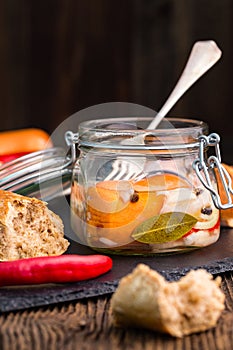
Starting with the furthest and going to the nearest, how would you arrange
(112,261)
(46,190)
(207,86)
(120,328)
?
(207,86), (46,190), (112,261), (120,328)

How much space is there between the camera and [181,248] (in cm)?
132

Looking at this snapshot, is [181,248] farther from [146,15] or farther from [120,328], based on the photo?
[146,15]

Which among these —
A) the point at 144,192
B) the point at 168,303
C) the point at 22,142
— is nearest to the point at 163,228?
the point at 144,192

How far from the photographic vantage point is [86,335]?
38.0 inches

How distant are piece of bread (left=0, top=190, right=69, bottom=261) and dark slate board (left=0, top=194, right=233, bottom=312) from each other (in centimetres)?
5

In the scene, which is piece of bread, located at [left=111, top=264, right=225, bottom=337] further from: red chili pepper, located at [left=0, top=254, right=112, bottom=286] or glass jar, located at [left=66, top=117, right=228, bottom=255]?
glass jar, located at [left=66, top=117, right=228, bottom=255]

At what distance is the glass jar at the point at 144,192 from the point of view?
128 cm

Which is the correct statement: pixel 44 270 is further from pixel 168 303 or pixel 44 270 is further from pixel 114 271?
pixel 168 303

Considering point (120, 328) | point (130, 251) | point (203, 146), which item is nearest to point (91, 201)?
point (130, 251)

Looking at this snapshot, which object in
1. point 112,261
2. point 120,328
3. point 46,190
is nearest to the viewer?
point 120,328

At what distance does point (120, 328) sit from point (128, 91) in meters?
2.92

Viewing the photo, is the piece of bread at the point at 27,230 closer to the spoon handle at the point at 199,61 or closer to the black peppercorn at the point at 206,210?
the black peppercorn at the point at 206,210

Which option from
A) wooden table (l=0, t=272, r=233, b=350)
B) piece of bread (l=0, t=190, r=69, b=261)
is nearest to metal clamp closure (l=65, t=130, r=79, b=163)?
piece of bread (l=0, t=190, r=69, b=261)

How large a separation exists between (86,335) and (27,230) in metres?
0.37
